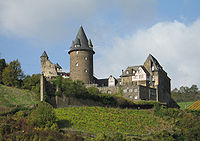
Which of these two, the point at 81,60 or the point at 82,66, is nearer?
the point at 82,66

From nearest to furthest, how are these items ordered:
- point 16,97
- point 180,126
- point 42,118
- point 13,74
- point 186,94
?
point 42,118
point 180,126
point 16,97
point 13,74
point 186,94

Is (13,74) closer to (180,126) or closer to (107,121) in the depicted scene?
(107,121)

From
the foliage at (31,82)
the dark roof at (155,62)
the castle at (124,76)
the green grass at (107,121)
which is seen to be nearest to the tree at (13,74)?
the foliage at (31,82)

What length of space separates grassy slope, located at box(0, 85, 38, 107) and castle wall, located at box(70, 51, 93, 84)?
18142 mm

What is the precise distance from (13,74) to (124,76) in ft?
81.7

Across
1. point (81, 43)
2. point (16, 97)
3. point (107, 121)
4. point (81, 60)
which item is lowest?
point (107, 121)

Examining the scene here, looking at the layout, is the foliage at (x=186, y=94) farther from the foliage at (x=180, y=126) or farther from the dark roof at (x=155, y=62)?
the foliage at (x=180, y=126)

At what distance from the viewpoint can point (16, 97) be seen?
45.8 metres

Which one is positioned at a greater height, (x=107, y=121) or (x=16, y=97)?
(x=16, y=97)

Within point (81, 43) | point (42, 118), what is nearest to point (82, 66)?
point (81, 43)

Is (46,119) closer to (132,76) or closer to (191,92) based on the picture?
(132,76)

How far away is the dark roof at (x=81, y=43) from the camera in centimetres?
6588

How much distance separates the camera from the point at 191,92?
11644 cm

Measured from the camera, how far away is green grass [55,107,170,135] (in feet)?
131
